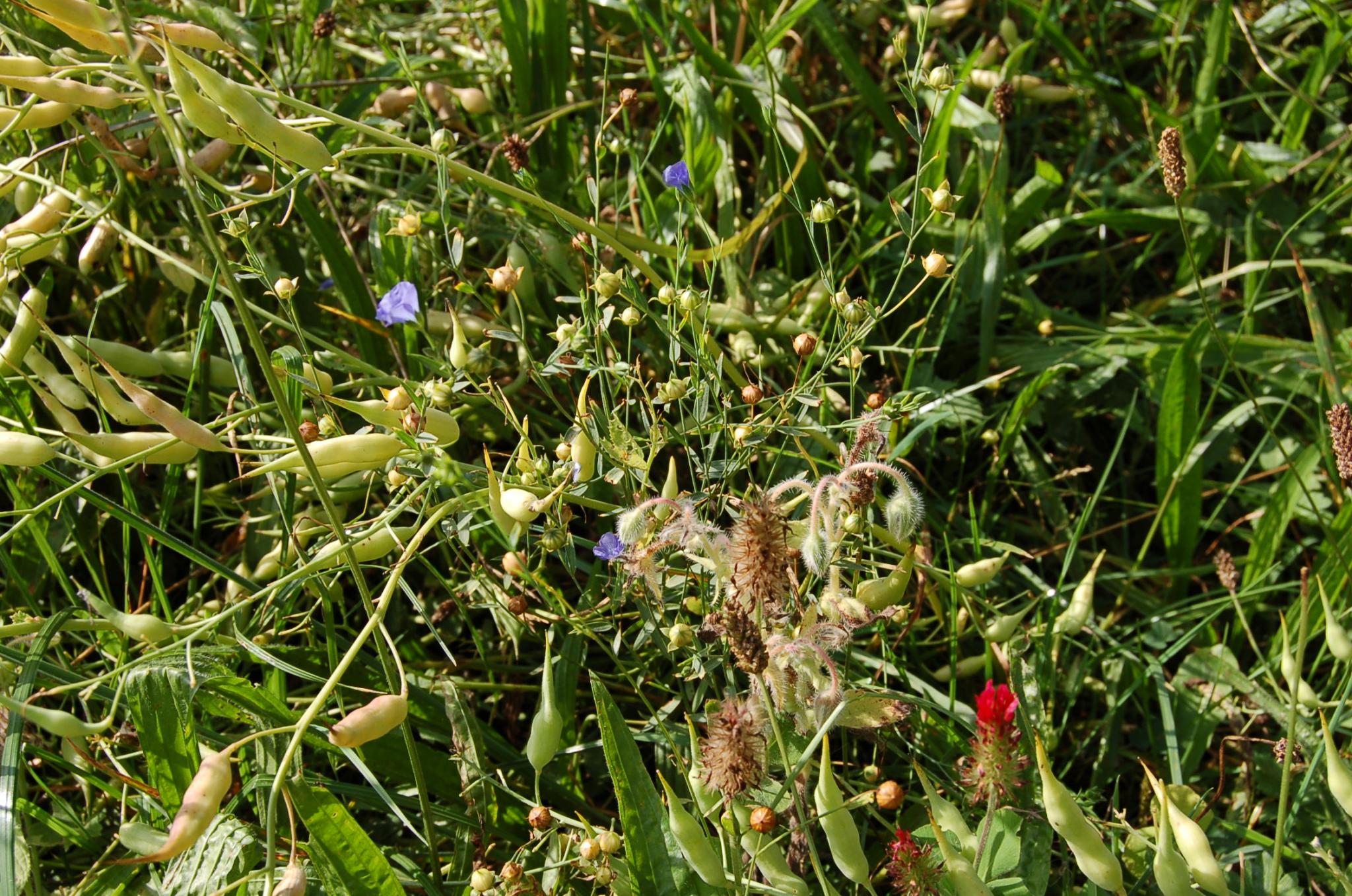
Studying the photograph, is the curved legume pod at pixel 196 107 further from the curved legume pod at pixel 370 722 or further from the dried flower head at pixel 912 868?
the dried flower head at pixel 912 868

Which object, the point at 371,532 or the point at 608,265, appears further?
the point at 608,265

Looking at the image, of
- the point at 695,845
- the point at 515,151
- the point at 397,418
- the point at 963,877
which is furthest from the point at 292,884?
the point at 515,151

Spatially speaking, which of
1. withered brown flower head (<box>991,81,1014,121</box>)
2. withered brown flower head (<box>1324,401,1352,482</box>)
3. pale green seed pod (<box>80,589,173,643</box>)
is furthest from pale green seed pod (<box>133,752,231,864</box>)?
withered brown flower head (<box>991,81,1014,121</box>)

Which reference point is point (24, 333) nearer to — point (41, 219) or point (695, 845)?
point (41, 219)

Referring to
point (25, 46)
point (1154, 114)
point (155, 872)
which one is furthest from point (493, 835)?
point (1154, 114)

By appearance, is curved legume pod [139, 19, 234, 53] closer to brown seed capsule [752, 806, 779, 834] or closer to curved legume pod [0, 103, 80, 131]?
curved legume pod [0, 103, 80, 131]

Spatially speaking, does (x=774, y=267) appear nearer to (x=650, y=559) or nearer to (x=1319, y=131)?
(x=650, y=559)
